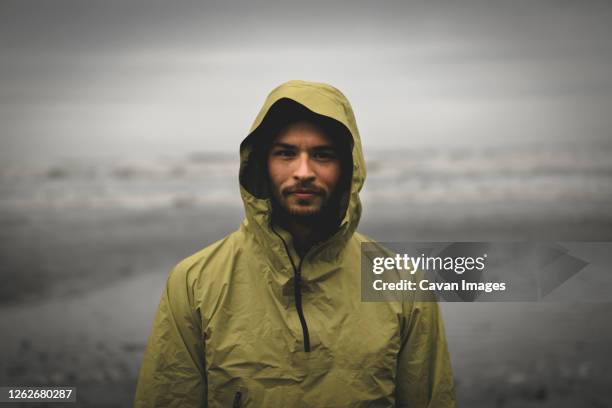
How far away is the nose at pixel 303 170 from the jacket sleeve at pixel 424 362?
0.54 meters

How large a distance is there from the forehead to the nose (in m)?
0.05

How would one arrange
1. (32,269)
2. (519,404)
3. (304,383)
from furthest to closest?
1. (32,269)
2. (519,404)
3. (304,383)

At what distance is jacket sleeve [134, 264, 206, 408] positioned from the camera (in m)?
1.68

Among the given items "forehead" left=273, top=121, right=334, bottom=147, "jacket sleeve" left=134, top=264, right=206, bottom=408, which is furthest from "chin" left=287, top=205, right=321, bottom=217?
"jacket sleeve" left=134, top=264, right=206, bottom=408

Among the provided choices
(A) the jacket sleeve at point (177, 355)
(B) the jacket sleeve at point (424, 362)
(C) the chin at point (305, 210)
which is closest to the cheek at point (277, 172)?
(C) the chin at point (305, 210)

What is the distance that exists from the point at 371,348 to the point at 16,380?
14.5ft

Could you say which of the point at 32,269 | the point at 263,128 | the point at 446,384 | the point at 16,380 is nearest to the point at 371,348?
the point at 446,384

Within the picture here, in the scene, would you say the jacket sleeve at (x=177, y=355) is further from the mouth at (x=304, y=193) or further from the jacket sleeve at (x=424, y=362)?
the jacket sleeve at (x=424, y=362)

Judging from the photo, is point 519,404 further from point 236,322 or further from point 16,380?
point 16,380

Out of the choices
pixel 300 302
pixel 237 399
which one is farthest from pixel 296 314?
pixel 237 399

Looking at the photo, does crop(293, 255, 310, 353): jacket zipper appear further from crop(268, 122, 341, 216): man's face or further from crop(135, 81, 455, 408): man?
crop(268, 122, 341, 216): man's face

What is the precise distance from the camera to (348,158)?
1937mm

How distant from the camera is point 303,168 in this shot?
5.58 ft

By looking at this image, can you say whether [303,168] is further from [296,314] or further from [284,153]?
[296,314]
